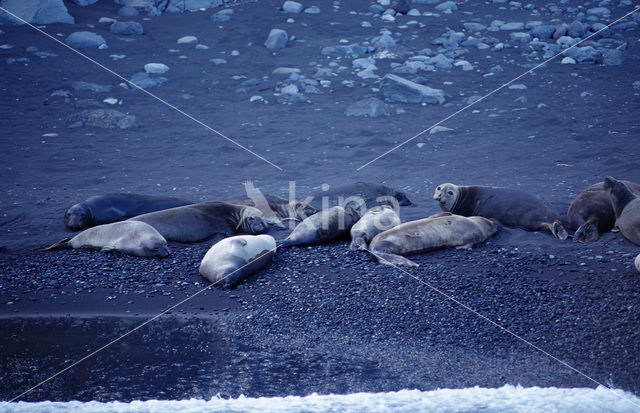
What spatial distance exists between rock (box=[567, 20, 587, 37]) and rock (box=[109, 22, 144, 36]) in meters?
8.69

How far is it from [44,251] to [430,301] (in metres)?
3.59

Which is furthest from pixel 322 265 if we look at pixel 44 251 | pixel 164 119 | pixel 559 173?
pixel 164 119

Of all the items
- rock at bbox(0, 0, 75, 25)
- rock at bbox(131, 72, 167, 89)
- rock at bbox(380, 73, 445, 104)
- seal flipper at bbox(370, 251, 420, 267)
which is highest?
rock at bbox(0, 0, 75, 25)

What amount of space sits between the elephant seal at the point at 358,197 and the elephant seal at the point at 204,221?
72cm

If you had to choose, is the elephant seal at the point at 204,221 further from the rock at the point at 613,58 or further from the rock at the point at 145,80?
the rock at the point at 613,58

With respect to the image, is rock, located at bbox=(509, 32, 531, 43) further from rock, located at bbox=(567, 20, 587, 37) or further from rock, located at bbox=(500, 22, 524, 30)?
rock, located at bbox=(567, 20, 587, 37)

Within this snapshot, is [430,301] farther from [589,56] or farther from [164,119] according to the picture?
[589,56]

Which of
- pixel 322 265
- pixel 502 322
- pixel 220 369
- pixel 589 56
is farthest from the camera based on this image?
pixel 589 56

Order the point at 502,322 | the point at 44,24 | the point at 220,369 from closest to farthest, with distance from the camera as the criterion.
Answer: the point at 220,369
the point at 502,322
the point at 44,24

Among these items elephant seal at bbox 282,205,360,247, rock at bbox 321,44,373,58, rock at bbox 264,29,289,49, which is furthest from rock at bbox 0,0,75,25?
elephant seal at bbox 282,205,360,247

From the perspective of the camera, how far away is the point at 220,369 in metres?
4.05

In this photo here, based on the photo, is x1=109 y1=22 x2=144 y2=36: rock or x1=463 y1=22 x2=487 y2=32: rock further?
x1=109 y1=22 x2=144 y2=36: rock

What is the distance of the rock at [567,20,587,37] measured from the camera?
12817 millimetres

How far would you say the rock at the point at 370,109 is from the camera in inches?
409
